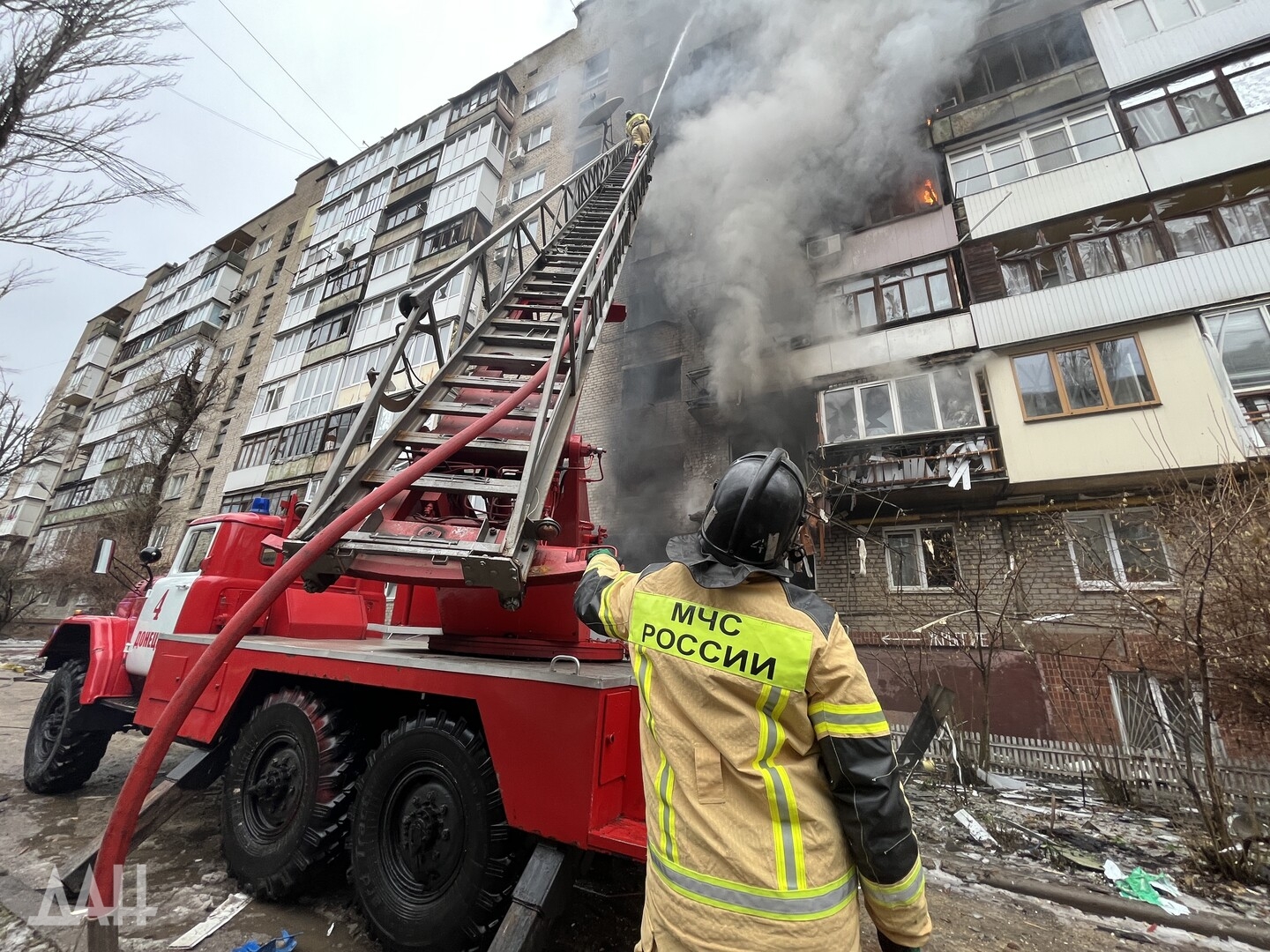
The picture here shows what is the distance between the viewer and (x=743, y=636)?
1.51 m

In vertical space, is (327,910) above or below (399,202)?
below

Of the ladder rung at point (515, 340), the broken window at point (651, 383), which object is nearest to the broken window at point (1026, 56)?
the broken window at point (651, 383)

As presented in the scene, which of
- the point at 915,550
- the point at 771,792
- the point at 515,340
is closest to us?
the point at 771,792

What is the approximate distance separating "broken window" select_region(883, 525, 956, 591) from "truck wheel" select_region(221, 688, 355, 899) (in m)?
9.24

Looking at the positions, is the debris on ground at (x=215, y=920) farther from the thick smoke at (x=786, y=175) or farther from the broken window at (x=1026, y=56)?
the broken window at (x=1026, y=56)

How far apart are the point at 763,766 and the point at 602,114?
22.2m

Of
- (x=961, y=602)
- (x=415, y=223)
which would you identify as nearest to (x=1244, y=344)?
(x=961, y=602)

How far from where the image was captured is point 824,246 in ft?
42.1

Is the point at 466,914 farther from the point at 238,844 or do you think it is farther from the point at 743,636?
the point at 743,636

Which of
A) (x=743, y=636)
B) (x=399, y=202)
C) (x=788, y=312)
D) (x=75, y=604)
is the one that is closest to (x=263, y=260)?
(x=399, y=202)

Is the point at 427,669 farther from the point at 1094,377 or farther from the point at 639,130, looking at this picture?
the point at 639,130

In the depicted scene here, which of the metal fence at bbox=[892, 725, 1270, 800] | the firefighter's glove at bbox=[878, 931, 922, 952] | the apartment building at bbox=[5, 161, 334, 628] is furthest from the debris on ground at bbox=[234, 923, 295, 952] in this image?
the apartment building at bbox=[5, 161, 334, 628]

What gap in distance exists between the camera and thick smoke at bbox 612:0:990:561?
1217 centimetres

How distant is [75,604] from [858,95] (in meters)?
37.1
